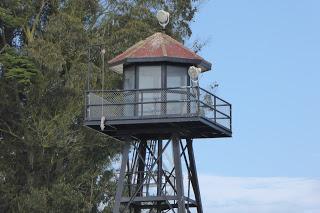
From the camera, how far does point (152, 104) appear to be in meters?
28.4

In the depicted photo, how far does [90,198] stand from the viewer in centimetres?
4262

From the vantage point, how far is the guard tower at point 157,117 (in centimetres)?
2825

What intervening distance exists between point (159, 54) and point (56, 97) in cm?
1497

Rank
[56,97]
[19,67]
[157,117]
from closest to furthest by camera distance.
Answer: [157,117]
[19,67]
[56,97]

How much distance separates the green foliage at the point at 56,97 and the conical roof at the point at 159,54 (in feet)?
36.7

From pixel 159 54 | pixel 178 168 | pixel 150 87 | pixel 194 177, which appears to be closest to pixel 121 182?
pixel 178 168

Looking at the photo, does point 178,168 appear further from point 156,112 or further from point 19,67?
point 19,67

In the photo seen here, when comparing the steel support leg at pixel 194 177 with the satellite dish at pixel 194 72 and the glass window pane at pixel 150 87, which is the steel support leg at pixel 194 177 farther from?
the satellite dish at pixel 194 72

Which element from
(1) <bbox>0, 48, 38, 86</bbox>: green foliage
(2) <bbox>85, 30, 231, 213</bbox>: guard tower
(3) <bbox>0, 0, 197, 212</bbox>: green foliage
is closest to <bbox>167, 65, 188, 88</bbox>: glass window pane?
(2) <bbox>85, 30, 231, 213</bbox>: guard tower

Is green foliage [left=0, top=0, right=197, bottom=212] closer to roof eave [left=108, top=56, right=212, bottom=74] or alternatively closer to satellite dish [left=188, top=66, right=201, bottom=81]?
roof eave [left=108, top=56, right=212, bottom=74]

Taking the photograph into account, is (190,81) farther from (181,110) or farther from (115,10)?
(115,10)

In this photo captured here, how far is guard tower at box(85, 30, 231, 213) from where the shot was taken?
28.2 metres

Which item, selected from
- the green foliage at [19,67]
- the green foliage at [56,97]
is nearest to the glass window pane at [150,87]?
the green foliage at [56,97]

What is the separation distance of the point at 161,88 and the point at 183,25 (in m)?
18.0
